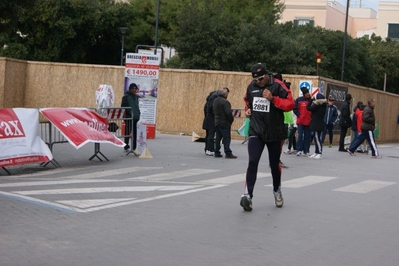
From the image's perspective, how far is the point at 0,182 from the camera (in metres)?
13.0

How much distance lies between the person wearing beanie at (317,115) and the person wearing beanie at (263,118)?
995 cm

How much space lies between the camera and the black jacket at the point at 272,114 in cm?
998

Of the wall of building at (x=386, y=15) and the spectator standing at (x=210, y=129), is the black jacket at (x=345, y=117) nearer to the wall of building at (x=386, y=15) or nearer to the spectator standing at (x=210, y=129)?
the spectator standing at (x=210, y=129)

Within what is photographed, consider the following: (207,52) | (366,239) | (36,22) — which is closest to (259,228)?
(366,239)

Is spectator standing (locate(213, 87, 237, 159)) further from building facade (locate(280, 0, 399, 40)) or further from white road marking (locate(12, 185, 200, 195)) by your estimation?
building facade (locate(280, 0, 399, 40))

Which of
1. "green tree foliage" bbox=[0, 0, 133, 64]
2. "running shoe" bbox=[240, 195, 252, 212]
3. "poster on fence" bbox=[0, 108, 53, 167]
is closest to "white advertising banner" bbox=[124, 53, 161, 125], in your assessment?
"poster on fence" bbox=[0, 108, 53, 167]

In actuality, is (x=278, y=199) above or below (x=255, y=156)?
below

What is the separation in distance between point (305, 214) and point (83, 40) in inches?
1599

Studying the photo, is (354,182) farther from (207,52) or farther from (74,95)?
(207,52)

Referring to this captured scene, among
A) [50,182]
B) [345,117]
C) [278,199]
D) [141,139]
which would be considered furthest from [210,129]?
[278,199]

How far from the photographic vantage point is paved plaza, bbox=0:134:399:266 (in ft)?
24.2

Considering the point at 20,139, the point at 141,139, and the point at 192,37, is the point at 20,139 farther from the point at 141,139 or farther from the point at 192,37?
the point at 192,37

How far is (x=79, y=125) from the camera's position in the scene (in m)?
15.9

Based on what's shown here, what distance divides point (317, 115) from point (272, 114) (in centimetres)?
1044
